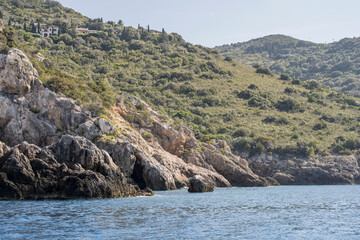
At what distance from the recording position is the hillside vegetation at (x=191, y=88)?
70.9 m

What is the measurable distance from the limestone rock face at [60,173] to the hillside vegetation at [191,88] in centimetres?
1368

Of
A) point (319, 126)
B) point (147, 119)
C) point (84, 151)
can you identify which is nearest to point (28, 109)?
point (84, 151)

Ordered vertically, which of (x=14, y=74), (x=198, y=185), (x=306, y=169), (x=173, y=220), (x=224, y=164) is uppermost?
(x=14, y=74)

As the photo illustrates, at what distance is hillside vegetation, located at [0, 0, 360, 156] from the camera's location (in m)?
70.9

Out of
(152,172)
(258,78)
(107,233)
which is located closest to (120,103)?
(152,172)

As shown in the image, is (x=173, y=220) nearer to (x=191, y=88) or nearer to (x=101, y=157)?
(x=101, y=157)

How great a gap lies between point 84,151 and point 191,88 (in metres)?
64.9

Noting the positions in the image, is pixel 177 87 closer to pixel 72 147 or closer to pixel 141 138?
pixel 141 138

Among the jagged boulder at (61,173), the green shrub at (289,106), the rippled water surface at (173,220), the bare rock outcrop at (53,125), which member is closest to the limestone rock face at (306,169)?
the bare rock outcrop at (53,125)

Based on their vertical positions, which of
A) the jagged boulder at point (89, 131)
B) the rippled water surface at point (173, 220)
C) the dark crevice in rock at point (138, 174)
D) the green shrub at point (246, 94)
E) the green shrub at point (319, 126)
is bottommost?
the rippled water surface at point (173, 220)

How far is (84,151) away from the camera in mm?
42344

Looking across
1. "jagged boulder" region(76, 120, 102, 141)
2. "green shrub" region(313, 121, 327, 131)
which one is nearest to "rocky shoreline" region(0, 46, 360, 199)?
"jagged boulder" region(76, 120, 102, 141)

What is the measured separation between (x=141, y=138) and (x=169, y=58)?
70.4 meters

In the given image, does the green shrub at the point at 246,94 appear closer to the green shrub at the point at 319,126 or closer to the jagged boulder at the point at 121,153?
the green shrub at the point at 319,126
